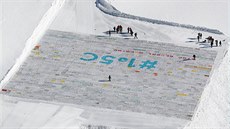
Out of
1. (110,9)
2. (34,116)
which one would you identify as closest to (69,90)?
(34,116)

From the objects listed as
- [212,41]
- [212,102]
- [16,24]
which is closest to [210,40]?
[212,41]

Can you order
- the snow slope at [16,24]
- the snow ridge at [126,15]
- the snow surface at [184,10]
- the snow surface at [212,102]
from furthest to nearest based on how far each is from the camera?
the snow surface at [184,10], the snow ridge at [126,15], the snow slope at [16,24], the snow surface at [212,102]

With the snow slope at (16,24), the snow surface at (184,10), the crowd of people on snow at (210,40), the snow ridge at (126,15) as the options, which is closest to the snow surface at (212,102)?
the crowd of people on snow at (210,40)

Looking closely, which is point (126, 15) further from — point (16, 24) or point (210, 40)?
point (16, 24)

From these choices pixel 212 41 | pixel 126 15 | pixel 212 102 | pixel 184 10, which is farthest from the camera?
pixel 184 10

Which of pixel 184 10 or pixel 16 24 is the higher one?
pixel 184 10

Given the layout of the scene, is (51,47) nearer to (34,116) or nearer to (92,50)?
(92,50)

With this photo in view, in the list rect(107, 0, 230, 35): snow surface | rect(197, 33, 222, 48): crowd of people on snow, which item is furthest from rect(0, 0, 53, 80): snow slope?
rect(197, 33, 222, 48): crowd of people on snow

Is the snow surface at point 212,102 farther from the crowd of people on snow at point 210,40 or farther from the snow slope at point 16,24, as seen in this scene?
the snow slope at point 16,24

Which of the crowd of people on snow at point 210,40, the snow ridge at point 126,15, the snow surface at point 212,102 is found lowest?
the snow surface at point 212,102

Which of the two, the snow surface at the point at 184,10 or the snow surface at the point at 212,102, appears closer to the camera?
the snow surface at the point at 212,102

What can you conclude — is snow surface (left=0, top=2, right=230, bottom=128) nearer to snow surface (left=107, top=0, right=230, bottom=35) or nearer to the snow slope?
snow surface (left=107, top=0, right=230, bottom=35)
